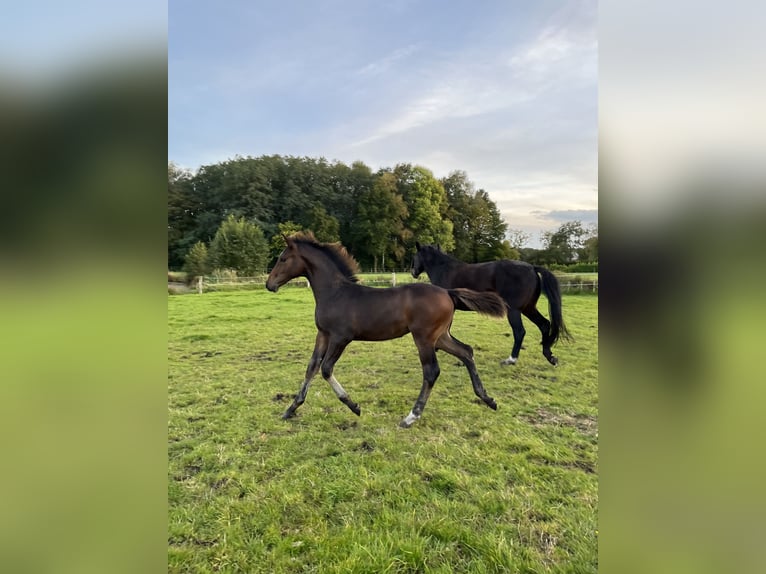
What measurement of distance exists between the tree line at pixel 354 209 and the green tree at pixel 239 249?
0.66m

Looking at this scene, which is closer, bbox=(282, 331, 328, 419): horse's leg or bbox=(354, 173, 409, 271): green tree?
bbox=(282, 331, 328, 419): horse's leg

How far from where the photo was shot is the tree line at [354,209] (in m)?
25.7

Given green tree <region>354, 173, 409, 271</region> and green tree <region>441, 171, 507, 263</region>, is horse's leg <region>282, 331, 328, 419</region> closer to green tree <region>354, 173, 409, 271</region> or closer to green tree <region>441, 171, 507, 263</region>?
green tree <region>354, 173, 409, 271</region>

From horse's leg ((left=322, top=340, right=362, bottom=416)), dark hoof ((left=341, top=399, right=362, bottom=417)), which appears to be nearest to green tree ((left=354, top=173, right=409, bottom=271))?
horse's leg ((left=322, top=340, right=362, bottom=416))

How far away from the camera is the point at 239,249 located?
21.1m

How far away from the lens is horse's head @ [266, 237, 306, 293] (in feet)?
14.3

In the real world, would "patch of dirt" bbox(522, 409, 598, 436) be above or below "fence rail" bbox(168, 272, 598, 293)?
below

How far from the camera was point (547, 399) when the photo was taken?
448 centimetres

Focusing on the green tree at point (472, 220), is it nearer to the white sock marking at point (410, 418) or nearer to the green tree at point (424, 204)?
the green tree at point (424, 204)

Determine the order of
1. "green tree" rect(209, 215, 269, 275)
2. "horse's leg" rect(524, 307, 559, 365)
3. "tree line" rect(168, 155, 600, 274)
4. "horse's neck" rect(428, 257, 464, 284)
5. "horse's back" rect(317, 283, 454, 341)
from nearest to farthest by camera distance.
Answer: "horse's back" rect(317, 283, 454, 341)
"horse's leg" rect(524, 307, 559, 365)
"horse's neck" rect(428, 257, 464, 284)
"green tree" rect(209, 215, 269, 275)
"tree line" rect(168, 155, 600, 274)
